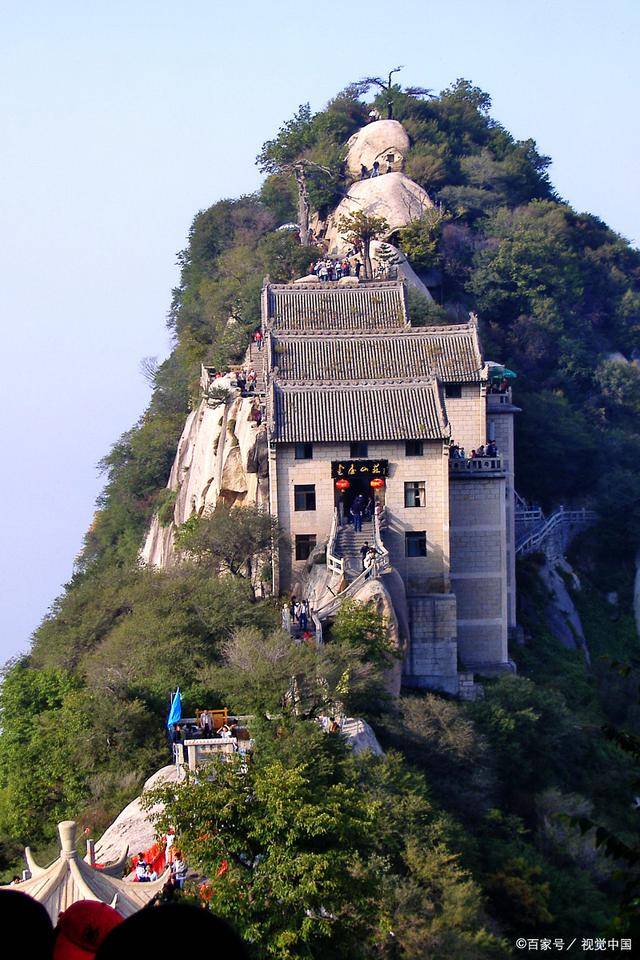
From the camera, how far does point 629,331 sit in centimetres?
8069

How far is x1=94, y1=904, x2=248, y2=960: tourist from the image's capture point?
20.8ft

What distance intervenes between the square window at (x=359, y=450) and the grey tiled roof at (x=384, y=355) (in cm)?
345

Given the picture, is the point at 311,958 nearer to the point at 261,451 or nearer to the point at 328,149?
the point at 261,451

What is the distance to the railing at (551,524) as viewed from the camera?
180 ft

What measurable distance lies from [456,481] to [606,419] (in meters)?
30.0

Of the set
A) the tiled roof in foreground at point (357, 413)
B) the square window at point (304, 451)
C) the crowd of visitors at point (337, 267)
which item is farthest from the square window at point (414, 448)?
the crowd of visitors at point (337, 267)

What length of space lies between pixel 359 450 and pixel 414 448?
5.08ft

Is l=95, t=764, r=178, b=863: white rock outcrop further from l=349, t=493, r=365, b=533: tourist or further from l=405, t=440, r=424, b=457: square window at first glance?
l=405, t=440, r=424, b=457: square window

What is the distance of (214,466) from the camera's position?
50250 mm

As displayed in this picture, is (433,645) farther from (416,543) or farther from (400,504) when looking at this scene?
(400,504)

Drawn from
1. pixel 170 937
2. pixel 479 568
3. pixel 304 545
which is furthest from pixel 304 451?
pixel 170 937

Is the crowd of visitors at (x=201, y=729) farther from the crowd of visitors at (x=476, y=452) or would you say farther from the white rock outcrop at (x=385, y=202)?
the white rock outcrop at (x=385, y=202)

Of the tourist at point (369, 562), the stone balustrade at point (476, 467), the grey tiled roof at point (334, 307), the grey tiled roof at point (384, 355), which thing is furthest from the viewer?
the grey tiled roof at point (334, 307)

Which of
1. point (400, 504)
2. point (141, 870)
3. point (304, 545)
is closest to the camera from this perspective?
point (141, 870)
